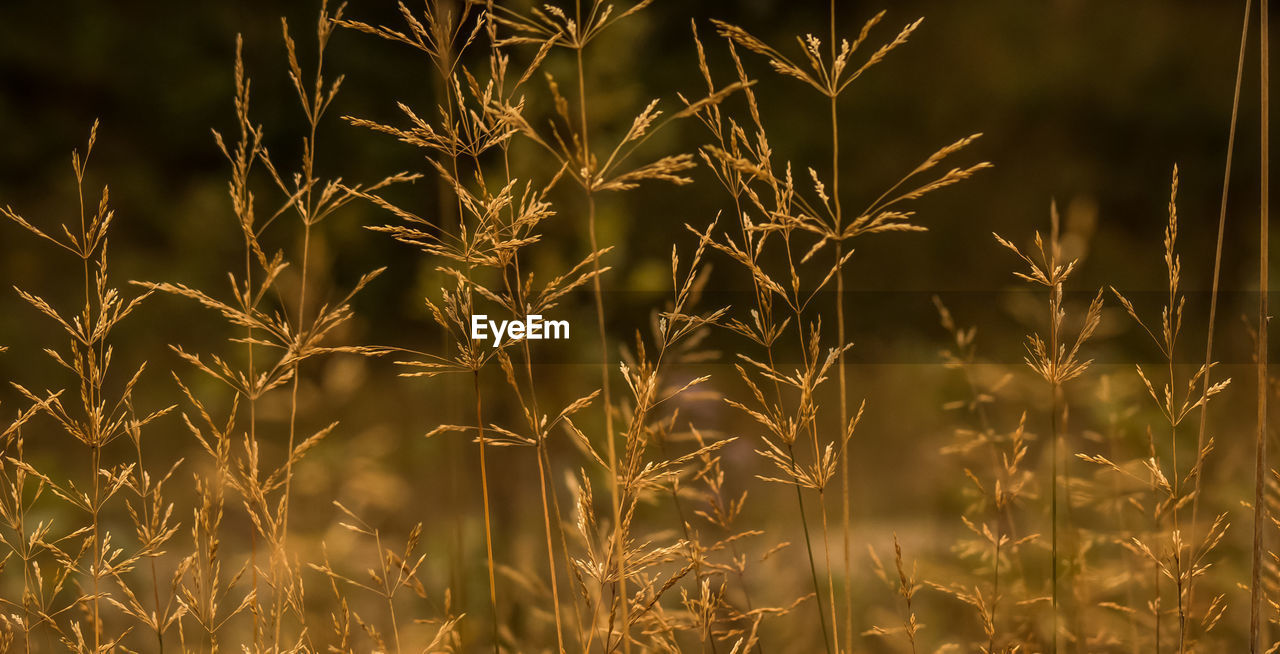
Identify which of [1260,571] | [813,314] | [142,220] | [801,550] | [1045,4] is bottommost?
[801,550]

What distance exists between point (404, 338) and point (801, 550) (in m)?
1.69

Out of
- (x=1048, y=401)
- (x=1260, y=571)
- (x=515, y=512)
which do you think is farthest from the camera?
(x=515, y=512)

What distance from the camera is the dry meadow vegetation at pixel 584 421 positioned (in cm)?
85

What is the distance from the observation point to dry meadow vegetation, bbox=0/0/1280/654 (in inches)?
33.6

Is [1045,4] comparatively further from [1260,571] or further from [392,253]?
[1260,571]

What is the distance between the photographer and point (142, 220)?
11.0ft

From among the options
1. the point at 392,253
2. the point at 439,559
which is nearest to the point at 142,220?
the point at 392,253

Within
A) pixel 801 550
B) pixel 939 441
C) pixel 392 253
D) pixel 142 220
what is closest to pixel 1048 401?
pixel 801 550

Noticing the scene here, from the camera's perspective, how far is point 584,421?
235cm

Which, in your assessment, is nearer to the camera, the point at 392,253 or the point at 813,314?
the point at 392,253

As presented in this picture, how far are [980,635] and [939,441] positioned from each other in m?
1.42

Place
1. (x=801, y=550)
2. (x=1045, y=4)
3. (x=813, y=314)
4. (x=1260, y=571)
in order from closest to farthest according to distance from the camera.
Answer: (x=1260, y=571), (x=801, y=550), (x=813, y=314), (x=1045, y=4)

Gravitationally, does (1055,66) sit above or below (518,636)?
above

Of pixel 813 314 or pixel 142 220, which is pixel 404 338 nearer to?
pixel 142 220
